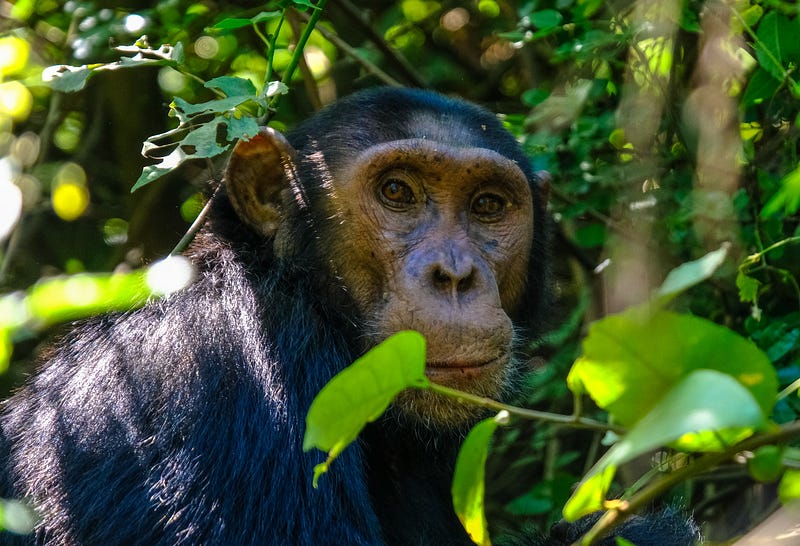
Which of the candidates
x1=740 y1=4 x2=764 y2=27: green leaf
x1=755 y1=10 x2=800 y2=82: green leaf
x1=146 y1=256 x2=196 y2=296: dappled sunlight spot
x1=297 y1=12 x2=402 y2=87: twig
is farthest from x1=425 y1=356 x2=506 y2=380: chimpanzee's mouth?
x1=297 y1=12 x2=402 y2=87: twig

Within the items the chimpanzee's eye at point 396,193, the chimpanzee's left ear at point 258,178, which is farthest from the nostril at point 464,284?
the chimpanzee's left ear at point 258,178

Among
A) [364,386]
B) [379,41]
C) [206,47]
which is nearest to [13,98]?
[206,47]

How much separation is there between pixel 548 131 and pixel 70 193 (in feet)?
12.3

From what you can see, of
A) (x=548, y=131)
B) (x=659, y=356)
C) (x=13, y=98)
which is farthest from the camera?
(x=548, y=131)

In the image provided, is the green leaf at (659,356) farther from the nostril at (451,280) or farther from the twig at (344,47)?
the twig at (344,47)

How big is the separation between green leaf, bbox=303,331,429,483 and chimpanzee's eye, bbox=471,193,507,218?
124 inches

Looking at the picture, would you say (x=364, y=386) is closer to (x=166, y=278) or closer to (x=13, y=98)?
(x=166, y=278)

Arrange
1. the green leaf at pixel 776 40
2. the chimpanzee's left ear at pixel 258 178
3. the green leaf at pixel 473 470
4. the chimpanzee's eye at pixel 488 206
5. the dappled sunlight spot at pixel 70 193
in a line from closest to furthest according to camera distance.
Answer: the green leaf at pixel 473 470
the green leaf at pixel 776 40
the chimpanzee's left ear at pixel 258 178
the chimpanzee's eye at pixel 488 206
the dappled sunlight spot at pixel 70 193

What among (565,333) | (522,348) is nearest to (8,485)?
(522,348)

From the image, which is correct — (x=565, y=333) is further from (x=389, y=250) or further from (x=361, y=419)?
(x=361, y=419)

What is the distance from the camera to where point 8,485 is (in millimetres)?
4617

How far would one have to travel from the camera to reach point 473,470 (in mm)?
2434

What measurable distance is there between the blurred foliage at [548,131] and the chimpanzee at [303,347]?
59 centimetres

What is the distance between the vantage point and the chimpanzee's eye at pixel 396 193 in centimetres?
513
